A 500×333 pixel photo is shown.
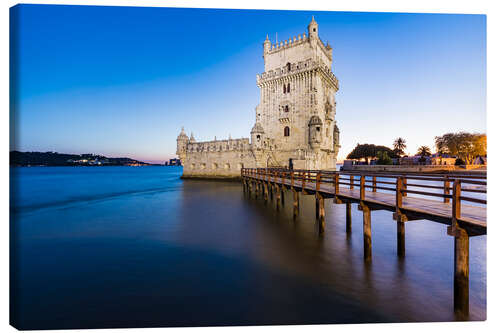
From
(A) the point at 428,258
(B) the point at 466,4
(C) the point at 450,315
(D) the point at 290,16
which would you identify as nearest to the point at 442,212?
(C) the point at 450,315

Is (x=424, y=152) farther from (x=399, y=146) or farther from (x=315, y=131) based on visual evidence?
(x=315, y=131)

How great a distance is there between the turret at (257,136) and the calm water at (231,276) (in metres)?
19.8

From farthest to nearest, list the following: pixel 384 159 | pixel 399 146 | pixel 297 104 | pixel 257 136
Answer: pixel 399 146, pixel 384 159, pixel 257 136, pixel 297 104

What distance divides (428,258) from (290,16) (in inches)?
363

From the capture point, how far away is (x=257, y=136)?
31141 mm

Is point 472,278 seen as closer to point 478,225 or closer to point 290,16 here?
point 478,225

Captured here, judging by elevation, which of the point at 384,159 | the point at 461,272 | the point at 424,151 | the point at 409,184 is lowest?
the point at 461,272

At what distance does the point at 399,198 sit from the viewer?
20.5 ft

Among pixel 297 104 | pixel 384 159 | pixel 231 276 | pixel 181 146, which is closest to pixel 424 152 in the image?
pixel 384 159

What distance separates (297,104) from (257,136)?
6.36 meters

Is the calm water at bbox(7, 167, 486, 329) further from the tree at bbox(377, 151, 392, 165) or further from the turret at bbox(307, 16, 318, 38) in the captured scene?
the tree at bbox(377, 151, 392, 165)

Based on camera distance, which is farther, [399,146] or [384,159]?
[399,146]

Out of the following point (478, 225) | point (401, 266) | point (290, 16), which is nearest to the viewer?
point (478, 225)

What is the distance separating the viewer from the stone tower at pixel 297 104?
2808 centimetres
